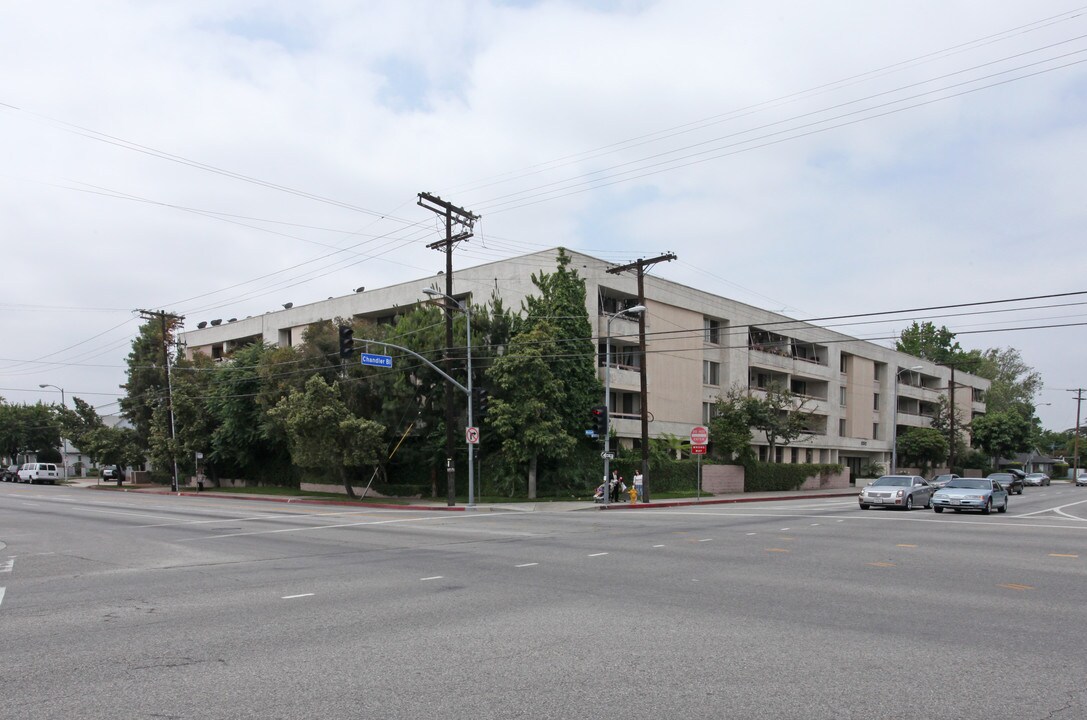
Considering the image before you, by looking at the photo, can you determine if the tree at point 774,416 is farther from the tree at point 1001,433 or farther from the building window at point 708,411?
the tree at point 1001,433

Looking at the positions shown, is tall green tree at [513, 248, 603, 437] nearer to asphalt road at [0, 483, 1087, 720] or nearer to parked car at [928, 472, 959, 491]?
parked car at [928, 472, 959, 491]

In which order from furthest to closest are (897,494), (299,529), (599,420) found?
(599,420) → (897,494) → (299,529)

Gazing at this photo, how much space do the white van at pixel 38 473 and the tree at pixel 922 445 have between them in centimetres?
7572

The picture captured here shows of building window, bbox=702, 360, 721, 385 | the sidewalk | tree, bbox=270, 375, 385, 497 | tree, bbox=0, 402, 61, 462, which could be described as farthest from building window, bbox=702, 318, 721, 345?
tree, bbox=0, 402, 61, 462

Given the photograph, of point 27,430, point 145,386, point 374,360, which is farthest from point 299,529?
point 27,430

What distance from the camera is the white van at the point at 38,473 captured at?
68.4 meters

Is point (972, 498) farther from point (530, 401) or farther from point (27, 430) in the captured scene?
point (27, 430)

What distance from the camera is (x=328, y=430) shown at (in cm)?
3562

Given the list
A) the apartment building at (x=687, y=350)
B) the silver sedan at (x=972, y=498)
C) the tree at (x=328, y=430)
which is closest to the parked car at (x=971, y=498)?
the silver sedan at (x=972, y=498)

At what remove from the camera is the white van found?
68.4 meters

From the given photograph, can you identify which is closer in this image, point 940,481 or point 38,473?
point 940,481

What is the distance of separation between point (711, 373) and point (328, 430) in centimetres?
2476

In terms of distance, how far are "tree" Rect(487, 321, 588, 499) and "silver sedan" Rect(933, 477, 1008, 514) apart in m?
14.7

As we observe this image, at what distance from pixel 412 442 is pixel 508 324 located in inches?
318
